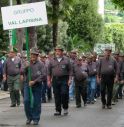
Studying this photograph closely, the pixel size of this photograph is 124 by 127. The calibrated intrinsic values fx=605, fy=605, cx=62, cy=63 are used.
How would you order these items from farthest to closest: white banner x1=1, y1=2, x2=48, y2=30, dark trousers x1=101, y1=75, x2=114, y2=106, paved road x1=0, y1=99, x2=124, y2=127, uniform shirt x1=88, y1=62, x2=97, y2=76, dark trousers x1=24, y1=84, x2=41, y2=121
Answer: uniform shirt x1=88, y1=62, x2=97, y2=76
dark trousers x1=101, y1=75, x2=114, y2=106
white banner x1=1, y1=2, x2=48, y2=30
paved road x1=0, y1=99, x2=124, y2=127
dark trousers x1=24, y1=84, x2=41, y2=121

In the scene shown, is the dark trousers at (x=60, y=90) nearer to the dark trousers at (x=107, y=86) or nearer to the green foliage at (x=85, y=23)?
the dark trousers at (x=107, y=86)

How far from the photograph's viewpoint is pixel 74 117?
15.9 metres

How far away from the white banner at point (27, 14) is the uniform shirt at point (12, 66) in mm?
4619

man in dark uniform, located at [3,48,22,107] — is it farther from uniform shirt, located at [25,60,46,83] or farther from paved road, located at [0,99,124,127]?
uniform shirt, located at [25,60,46,83]

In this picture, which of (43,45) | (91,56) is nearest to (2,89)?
(91,56)

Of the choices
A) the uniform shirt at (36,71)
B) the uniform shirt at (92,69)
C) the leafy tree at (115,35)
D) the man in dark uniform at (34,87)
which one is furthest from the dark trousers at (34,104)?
the leafy tree at (115,35)

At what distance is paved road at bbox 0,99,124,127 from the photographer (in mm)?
14312

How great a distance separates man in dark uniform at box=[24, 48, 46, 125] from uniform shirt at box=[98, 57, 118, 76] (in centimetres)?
421

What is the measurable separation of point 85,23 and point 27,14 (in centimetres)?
5582

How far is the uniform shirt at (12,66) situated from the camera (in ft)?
63.7

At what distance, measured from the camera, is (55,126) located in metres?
13.9

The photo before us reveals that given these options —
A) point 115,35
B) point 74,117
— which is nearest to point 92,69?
point 74,117

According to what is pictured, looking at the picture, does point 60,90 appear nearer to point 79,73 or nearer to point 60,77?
point 60,77

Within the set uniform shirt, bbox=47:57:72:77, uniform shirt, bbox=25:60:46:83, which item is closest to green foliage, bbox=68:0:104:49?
uniform shirt, bbox=47:57:72:77
